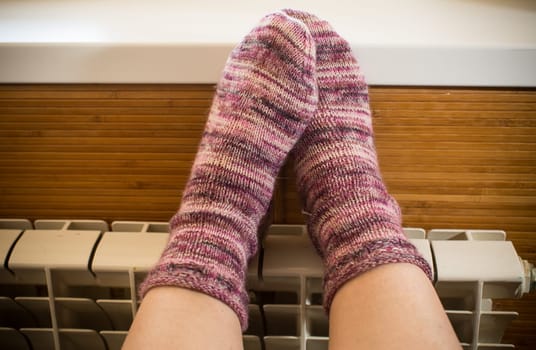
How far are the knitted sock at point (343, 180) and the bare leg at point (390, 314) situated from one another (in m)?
0.01

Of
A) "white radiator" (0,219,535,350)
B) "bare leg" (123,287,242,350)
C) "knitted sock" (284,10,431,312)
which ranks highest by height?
"knitted sock" (284,10,431,312)

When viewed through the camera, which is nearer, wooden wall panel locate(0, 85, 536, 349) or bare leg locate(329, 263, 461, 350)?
bare leg locate(329, 263, 461, 350)

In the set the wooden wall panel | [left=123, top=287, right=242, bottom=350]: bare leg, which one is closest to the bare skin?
[left=123, top=287, right=242, bottom=350]: bare leg

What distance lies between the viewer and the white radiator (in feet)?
1.73

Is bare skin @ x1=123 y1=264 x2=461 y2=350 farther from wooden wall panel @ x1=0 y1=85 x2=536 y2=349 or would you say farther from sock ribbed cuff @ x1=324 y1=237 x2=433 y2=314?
wooden wall panel @ x1=0 y1=85 x2=536 y2=349

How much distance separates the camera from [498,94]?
52 centimetres

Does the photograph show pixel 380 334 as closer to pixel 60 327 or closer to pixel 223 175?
pixel 223 175

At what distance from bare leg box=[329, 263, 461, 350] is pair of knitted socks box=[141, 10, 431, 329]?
15 mm

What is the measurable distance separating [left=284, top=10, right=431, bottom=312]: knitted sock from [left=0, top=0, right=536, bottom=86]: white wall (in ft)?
0.17

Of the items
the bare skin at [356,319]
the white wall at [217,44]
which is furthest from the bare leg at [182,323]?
the white wall at [217,44]

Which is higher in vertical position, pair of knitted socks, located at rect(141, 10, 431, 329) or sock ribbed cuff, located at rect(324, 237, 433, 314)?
pair of knitted socks, located at rect(141, 10, 431, 329)

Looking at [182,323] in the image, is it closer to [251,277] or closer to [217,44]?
[251,277]

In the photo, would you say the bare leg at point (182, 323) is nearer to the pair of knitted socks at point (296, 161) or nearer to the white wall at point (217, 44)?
the pair of knitted socks at point (296, 161)

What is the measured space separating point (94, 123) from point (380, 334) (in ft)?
1.21
